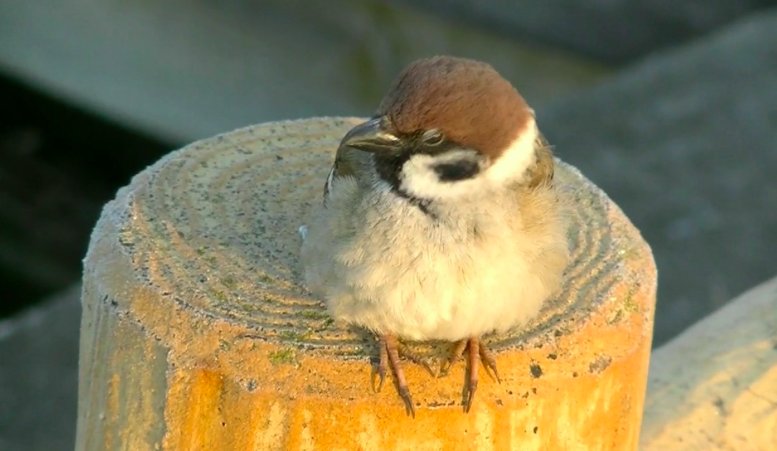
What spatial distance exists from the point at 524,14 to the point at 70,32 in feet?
9.38

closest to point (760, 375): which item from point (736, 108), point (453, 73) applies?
point (453, 73)

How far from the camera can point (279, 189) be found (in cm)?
306

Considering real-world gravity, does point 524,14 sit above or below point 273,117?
above

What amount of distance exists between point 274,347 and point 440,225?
1.36 feet

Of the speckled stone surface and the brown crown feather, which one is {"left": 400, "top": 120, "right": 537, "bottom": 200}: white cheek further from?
the speckled stone surface

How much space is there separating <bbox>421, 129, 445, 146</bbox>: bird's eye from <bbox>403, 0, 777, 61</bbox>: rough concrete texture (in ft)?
17.1

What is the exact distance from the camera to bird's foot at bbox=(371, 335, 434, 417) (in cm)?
238

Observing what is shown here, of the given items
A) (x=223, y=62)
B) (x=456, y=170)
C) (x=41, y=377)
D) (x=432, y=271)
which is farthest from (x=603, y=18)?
(x=432, y=271)

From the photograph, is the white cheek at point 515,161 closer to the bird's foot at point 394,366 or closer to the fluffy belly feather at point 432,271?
the fluffy belly feather at point 432,271

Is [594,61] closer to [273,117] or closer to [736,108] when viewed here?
[736,108]

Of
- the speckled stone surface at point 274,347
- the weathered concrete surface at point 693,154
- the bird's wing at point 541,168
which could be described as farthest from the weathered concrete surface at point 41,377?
the bird's wing at point 541,168

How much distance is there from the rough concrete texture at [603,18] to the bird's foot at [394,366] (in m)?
5.26

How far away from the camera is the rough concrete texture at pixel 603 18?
752 cm

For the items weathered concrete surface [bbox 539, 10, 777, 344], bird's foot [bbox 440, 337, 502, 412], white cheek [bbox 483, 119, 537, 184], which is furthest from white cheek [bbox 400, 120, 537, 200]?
weathered concrete surface [bbox 539, 10, 777, 344]
